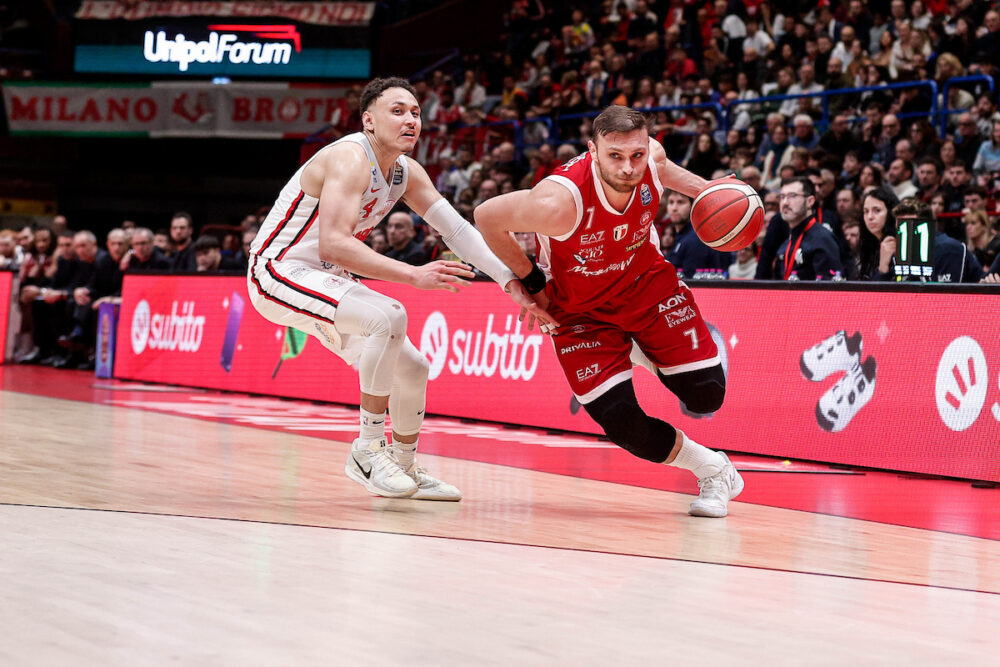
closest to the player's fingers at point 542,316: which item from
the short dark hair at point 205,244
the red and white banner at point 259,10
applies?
the short dark hair at point 205,244

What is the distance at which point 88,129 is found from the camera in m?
23.6

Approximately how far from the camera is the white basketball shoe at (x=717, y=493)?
5375 millimetres

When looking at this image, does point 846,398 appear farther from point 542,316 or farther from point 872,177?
point 872,177

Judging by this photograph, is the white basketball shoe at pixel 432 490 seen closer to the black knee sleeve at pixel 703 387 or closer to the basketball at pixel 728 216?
the black knee sleeve at pixel 703 387

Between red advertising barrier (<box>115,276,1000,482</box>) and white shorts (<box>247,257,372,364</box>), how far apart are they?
3.16m

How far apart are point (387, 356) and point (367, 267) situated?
1.52 ft

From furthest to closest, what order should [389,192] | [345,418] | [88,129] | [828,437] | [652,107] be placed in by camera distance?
[88,129], [652,107], [345,418], [828,437], [389,192]

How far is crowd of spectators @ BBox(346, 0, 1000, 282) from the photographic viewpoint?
10.3 meters

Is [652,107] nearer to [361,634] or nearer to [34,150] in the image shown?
[361,634]

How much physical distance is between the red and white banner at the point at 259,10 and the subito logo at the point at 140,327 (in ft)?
33.9

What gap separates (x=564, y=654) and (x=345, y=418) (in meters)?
7.14

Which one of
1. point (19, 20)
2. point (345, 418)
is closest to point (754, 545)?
point (345, 418)

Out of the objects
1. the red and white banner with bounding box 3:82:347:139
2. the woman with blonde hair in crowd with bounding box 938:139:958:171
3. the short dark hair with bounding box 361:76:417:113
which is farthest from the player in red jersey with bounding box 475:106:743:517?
the red and white banner with bounding box 3:82:347:139

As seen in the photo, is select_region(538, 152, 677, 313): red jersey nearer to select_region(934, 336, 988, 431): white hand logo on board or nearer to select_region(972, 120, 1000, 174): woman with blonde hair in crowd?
select_region(934, 336, 988, 431): white hand logo on board
